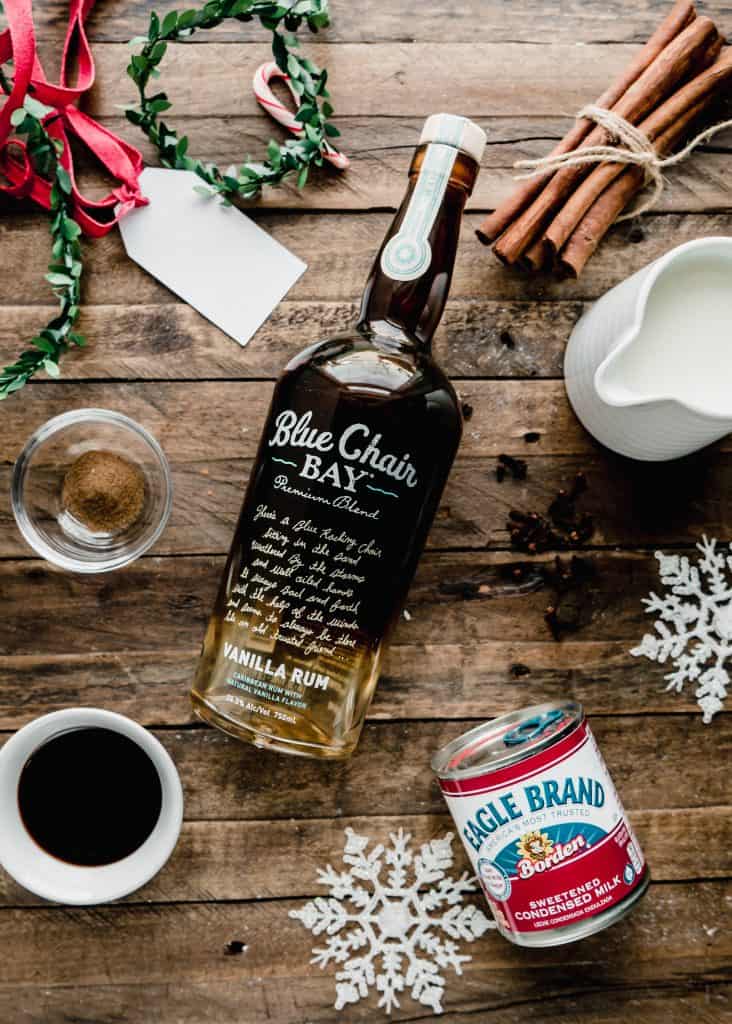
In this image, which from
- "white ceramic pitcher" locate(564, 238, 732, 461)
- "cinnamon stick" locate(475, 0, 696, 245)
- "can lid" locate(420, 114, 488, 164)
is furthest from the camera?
"cinnamon stick" locate(475, 0, 696, 245)

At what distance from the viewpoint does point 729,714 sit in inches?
43.0

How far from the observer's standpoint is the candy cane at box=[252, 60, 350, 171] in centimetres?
105

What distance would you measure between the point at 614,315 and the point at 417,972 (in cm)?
86

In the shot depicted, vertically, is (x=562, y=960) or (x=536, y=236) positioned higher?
(x=536, y=236)

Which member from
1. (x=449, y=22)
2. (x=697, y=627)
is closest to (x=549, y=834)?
(x=697, y=627)

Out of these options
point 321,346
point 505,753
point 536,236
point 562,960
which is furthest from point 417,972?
point 536,236

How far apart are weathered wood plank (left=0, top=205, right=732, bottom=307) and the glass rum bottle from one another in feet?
0.64

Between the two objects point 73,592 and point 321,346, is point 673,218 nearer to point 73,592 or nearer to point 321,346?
point 321,346

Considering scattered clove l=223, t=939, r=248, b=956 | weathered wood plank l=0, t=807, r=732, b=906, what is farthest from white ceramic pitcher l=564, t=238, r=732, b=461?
A: scattered clove l=223, t=939, r=248, b=956

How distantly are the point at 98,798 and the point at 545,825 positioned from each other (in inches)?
21.0

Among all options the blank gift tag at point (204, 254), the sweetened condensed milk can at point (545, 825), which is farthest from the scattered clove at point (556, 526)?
the blank gift tag at point (204, 254)

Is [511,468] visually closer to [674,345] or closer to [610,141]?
[674,345]

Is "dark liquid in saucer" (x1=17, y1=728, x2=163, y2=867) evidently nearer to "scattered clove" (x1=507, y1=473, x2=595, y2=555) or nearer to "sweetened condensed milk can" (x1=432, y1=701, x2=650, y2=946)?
"sweetened condensed milk can" (x1=432, y1=701, x2=650, y2=946)

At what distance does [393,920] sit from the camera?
106 cm
